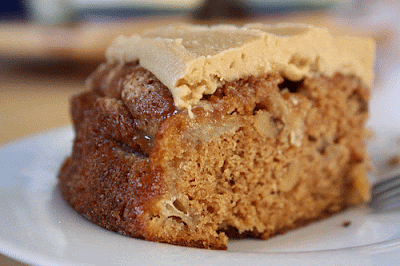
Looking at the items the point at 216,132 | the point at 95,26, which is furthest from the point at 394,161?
the point at 95,26

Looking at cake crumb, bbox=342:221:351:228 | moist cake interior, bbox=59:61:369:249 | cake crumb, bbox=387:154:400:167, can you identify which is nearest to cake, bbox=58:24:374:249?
moist cake interior, bbox=59:61:369:249

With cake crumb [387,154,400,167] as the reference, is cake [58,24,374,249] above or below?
above

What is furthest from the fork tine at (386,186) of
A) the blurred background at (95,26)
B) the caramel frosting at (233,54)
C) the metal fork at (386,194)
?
the blurred background at (95,26)

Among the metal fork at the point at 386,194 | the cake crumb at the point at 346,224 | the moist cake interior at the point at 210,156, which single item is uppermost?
the moist cake interior at the point at 210,156

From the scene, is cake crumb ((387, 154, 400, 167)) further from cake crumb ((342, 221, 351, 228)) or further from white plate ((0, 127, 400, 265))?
cake crumb ((342, 221, 351, 228))

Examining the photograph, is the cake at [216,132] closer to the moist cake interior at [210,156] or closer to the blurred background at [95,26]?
the moist cake interior at [210,156]

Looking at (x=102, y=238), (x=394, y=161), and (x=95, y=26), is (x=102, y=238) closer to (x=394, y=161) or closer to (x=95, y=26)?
(x=394, y=161)
